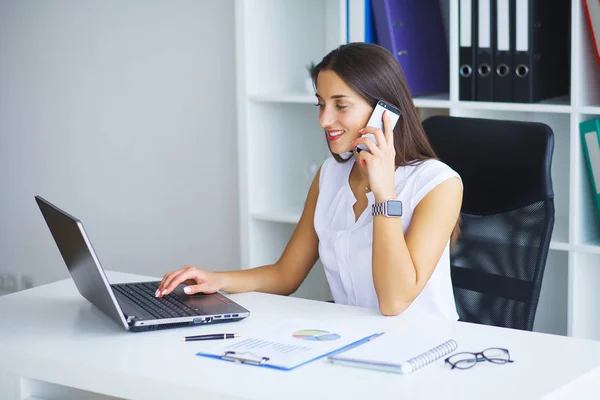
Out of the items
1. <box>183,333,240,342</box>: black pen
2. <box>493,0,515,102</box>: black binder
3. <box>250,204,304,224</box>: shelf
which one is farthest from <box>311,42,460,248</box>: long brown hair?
<box>250,204,304,224</box>: shelf

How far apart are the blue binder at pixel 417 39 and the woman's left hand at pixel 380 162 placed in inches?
29.9

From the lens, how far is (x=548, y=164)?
198cm

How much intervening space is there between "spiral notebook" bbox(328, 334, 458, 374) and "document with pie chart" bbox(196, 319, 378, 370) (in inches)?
1.4

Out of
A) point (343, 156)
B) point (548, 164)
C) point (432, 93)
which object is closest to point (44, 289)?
point (343, 156)

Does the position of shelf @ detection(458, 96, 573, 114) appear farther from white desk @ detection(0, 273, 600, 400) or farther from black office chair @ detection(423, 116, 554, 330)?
white desk @ detection(0, 273, 600, 400)

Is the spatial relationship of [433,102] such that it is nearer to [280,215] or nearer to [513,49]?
[513,49]

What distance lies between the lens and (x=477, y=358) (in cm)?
148

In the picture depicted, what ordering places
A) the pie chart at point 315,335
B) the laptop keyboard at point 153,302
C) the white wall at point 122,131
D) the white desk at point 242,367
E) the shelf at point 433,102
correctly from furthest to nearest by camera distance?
the white wall at point 122,131
the shelf at point 433,102
the laptop keyboard at point 153,302
the pie chart at point 315,335
the white desk at point 242,367

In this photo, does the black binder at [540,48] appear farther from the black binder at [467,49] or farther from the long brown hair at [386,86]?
the long brown hair at [386,86]

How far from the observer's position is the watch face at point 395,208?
6.14 ft

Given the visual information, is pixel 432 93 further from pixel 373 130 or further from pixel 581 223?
pixel 373 130

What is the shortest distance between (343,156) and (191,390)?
0.97 m


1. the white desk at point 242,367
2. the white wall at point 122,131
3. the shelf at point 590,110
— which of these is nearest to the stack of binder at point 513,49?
the shelf at point 590,110

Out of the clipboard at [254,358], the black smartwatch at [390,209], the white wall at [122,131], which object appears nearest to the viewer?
the clipboard at [254,358]
